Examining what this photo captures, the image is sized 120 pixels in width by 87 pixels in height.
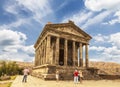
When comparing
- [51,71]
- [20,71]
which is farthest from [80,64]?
[20,71]

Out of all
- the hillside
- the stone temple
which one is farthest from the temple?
the hillside

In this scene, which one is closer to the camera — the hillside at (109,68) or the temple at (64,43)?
the temple at (64,43)

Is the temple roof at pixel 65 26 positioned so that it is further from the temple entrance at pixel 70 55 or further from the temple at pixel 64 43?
the temple entrance at pixel 70 55

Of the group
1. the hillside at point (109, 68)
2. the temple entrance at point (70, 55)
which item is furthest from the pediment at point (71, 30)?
the hillside at point (109, 68)

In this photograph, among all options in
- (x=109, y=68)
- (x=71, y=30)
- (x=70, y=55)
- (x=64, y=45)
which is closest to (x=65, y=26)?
(x=71, y=30)

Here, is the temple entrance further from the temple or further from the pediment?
the pediment

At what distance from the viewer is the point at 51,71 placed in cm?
2658

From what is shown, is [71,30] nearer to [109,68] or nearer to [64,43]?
[64,43]

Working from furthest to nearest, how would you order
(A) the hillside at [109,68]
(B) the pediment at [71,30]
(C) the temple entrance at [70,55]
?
(A) the hillside at [109,68] < (C) the temple entrance at [70,55] < (B) the pediment at [71,30]

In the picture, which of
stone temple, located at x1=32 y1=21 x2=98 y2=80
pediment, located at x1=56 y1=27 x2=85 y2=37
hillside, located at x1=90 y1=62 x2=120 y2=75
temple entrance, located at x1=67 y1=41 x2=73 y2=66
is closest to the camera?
stone temple, located at x1=32 y1=21 x2=98 y2=80

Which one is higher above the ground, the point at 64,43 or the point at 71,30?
the point at 71,30

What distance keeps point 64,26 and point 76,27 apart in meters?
3.05

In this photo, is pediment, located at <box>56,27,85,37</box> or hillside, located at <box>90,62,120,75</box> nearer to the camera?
pediment, located at <box>56,27,85,37</box>

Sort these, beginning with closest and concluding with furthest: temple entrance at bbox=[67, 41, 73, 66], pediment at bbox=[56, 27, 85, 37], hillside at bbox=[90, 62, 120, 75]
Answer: pediment at bbox=[56, 27, 85, 37]
temple entrance at bbox=[67, 41, 73, 66]
hillside at bbox=[90, 62, 120, 75]
